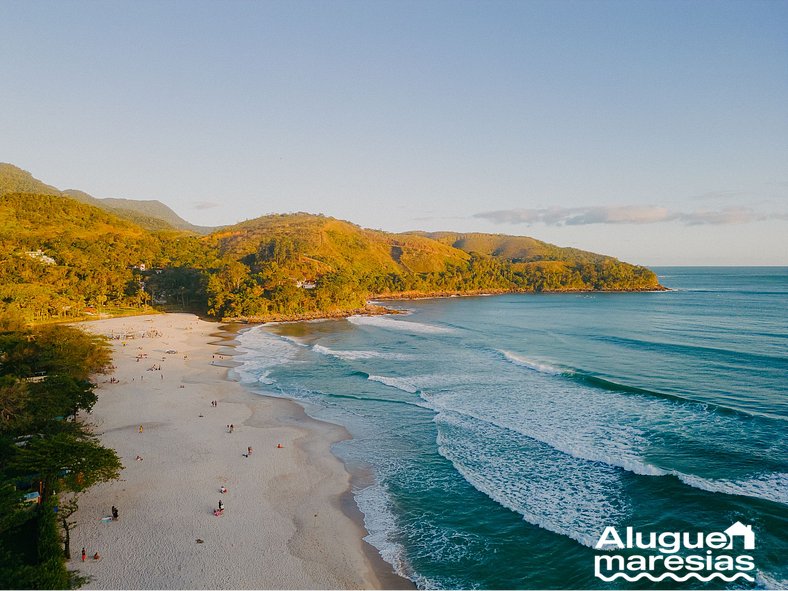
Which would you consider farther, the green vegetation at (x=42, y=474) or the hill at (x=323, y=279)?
the hill at (x=323, y=279)

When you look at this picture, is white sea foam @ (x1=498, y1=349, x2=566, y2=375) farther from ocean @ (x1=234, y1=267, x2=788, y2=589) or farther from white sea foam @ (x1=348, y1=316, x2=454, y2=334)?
white sea foam @ (x1=348, y1=316, x2=454, y2=334)

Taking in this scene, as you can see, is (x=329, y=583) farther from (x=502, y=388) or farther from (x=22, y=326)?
(x=22, y=326)

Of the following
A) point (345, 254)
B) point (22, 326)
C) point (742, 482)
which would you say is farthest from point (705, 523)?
point (345, 254)

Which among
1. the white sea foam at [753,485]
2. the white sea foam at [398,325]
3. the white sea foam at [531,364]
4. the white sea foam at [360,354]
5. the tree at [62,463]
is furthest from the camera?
the white sea foam at [398,325]

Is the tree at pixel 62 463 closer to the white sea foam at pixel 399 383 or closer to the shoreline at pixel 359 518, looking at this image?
the shoreline at pixel 359 518

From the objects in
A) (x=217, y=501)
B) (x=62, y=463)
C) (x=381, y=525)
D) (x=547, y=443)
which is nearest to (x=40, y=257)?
(x=62, y=463)

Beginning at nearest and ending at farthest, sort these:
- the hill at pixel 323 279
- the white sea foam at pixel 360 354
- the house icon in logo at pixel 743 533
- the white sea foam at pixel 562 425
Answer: the house icon in logo at pixel 743 533 → the white sea foam at pixel 562 425 → the white sea foam at pixel 360 354 → the hill at pixel 323 279

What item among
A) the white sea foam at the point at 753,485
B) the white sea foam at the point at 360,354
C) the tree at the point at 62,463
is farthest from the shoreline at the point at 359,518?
the white sea foam at the point at 360,354

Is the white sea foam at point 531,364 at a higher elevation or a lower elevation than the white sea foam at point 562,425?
higher
